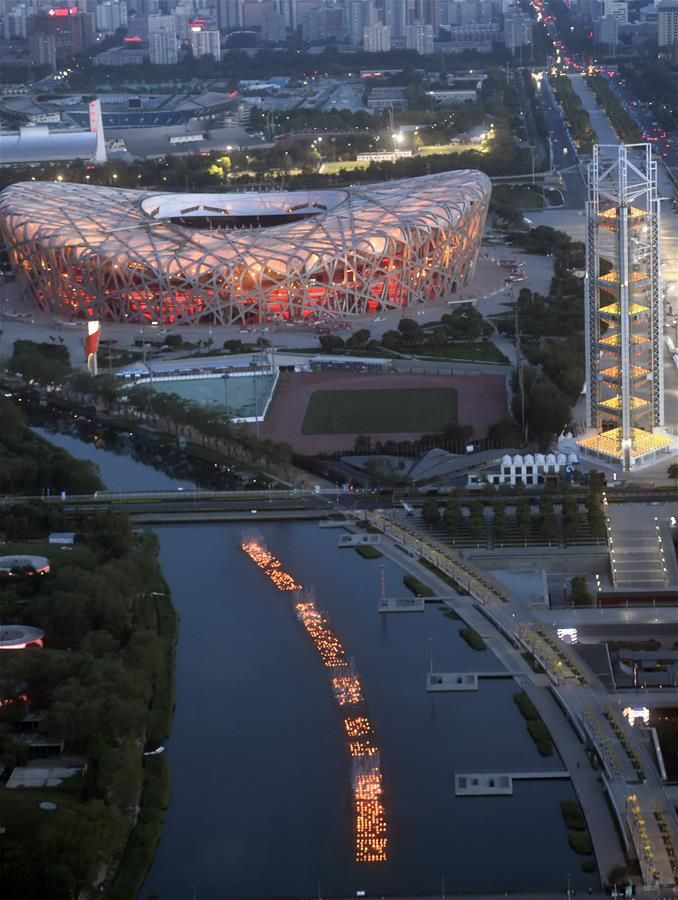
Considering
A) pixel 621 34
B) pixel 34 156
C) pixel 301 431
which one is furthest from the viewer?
pixel 621 34

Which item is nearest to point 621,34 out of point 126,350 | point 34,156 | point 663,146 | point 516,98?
point 516,98

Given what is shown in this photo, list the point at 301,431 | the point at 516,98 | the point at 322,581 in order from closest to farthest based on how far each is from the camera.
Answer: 1. the point at 322,581
2. the point at 301,431
3. the point at 516,98

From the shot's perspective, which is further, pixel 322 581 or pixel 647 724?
pixel 322 581

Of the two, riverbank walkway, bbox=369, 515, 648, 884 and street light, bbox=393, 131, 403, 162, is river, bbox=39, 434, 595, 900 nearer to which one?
riverbank walkway, bbox=369, 515, 648, 884

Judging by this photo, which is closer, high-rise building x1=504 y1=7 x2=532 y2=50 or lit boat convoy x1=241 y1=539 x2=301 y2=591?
lit boat convoy x1=241 y1=539 x2=301 y2=591

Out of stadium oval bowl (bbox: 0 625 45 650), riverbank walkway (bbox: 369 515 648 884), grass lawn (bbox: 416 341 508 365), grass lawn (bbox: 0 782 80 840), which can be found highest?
grass lawn (bbox: 416 341 508 365)

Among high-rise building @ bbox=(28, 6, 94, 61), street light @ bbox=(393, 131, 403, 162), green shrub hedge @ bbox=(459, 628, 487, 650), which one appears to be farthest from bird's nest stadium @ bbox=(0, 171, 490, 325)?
high-rise building @ bbox=(28, 6, 94, 61)

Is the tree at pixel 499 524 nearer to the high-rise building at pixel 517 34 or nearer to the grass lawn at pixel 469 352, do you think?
the grass lawn at pixel 469 352

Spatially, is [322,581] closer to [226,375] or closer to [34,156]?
[226,375]
